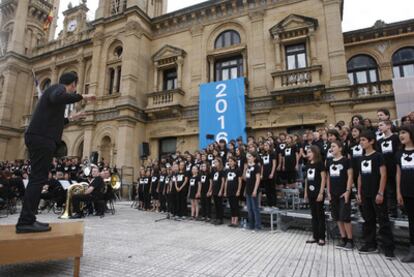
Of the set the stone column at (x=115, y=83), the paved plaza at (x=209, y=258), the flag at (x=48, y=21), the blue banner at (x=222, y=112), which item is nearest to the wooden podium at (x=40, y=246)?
the paved plaza at (x=209, y=258)

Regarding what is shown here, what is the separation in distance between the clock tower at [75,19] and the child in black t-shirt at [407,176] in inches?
1032

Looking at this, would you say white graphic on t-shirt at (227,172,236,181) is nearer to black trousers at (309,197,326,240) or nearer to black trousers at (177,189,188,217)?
black trousers at (177,189,188,217)

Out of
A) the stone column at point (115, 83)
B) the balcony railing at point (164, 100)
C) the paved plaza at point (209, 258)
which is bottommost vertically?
the paved plaza at point (209, 258)

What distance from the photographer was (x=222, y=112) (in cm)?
1534

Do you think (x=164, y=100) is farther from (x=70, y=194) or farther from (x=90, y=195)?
(x=70, y=194)

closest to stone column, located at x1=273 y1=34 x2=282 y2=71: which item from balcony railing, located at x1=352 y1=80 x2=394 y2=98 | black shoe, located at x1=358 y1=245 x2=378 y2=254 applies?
balcony railing, located at x1=352 y1=80 x2=394 y2=98

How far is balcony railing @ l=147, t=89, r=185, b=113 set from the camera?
16964mm

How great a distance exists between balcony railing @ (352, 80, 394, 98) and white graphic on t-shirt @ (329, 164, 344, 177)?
9.60 metres

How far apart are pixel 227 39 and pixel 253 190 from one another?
13014 millimetres

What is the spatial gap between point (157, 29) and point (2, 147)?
1647cm

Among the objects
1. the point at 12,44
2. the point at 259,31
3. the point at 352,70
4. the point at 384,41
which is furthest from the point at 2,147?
the point at 384,41

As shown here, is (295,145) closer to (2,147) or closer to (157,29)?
(157,29)

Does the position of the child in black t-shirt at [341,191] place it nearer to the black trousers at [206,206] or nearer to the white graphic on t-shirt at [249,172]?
the white graphic on t-shirt at [249,172]

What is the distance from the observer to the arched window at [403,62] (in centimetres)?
1580
